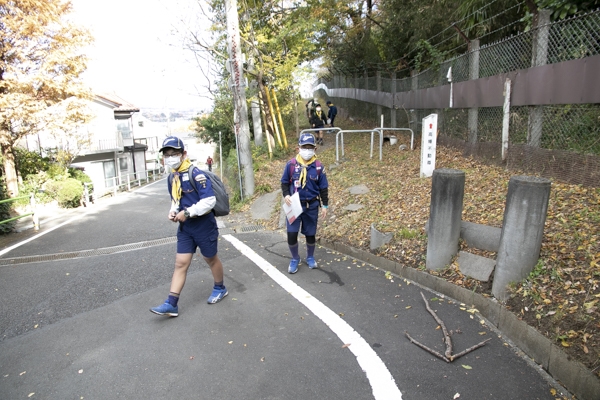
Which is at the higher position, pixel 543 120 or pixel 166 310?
pixel 543 120

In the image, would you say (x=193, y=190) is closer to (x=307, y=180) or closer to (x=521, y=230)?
(x=307, y=180)

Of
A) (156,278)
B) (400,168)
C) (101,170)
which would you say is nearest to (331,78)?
(101,170)

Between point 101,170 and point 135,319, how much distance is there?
30725 mm


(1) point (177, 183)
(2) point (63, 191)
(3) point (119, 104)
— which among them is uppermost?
(3) point (119, 104)

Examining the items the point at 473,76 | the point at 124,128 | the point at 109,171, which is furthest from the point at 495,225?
the point at 124,128

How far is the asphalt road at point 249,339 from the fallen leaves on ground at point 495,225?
1.22 ft

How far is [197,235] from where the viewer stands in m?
4.21

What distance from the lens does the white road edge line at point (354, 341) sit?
9.34ft

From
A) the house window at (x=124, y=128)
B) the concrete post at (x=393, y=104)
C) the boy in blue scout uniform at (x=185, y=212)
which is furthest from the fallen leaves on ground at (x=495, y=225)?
the house window at (x=124, y=128)

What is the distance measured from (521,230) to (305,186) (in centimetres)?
258

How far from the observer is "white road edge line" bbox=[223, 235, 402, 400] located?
2.85m

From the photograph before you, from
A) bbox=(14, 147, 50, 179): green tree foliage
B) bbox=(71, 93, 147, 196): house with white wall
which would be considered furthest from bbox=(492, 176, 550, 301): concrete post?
bbox=(71, 93, 147, 196): house with white wall

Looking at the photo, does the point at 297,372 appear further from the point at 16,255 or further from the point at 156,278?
the point at 16,255

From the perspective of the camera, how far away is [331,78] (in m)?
31.5
